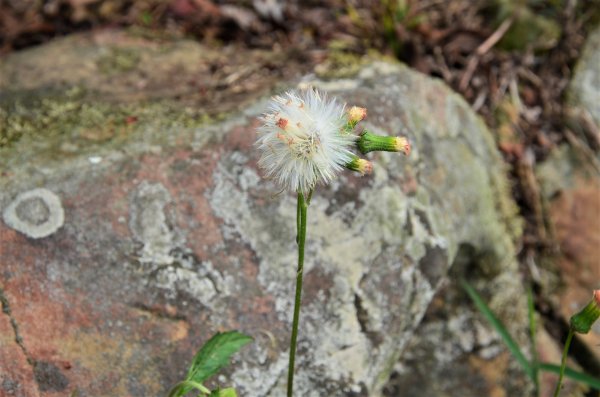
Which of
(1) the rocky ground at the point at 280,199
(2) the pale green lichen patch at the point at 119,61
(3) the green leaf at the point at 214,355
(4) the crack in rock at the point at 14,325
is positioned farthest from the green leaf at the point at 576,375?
(2) the pale green lichen patch at the point at 119,61

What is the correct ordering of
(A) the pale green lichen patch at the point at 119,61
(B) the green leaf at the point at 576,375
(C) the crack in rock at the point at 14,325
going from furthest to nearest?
1. (A) the pale green lichen patch at the point at 119,61
2. (B) the green leaf at the point at 576,375
3. (C) the crack in rock at the point at 14,325

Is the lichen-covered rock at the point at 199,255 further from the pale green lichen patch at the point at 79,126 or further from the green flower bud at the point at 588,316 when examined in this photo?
the green flower bud at the point at 588,316

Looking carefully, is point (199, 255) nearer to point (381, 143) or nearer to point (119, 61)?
point (381, 143)

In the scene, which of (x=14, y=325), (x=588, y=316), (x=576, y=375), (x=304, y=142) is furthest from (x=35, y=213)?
(x=576, y=375)

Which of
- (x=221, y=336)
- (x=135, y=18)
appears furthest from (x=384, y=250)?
→ (x=135, y=18)

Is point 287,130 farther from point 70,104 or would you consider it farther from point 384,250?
point 70,104

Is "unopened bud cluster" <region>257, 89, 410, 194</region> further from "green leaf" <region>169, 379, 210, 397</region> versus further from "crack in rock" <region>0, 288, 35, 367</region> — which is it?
"crack in rock" <region>0, 288, 35, 367</region>
